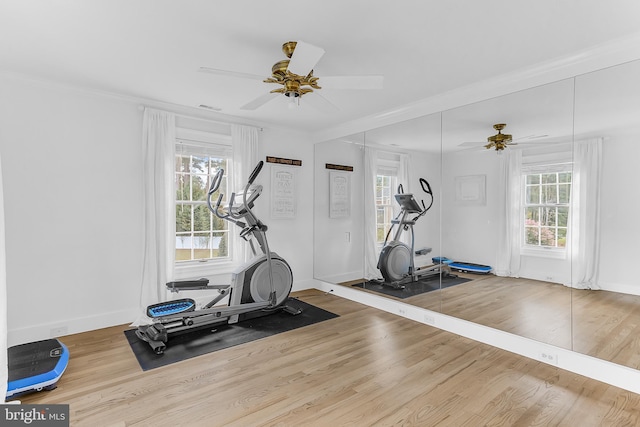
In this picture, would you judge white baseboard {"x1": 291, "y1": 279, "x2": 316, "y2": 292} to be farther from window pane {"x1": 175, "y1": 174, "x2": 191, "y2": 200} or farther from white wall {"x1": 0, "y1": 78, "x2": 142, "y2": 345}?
white wall {"x1": 0, "y1": 78, "x2": 142, "y2": 345}

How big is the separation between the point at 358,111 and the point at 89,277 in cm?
372

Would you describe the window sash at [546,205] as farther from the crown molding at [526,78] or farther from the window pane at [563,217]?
the crown molding at [526,78]

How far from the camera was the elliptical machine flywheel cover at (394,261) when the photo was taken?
415cm

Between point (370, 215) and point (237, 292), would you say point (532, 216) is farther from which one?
point (237, 292)

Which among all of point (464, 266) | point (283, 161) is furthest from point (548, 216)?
point (283, 161)

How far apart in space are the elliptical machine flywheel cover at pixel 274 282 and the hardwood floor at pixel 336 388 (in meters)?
0.73

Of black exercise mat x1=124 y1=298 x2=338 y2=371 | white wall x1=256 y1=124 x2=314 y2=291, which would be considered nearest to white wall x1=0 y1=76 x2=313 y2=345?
black exercise mat x1=124 y1=298 x2=338 y2=371

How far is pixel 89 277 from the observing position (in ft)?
11.8

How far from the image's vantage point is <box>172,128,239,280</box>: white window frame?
4.25 meters

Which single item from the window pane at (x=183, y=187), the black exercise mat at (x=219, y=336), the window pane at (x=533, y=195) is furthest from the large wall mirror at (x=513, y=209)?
the window pane at (x=183, y=187)

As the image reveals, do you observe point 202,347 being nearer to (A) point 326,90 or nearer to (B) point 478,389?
(B) point 478,389

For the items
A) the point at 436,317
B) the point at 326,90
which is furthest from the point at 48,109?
the point at 436,317

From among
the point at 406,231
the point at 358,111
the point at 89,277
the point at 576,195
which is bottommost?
the point at 89,277

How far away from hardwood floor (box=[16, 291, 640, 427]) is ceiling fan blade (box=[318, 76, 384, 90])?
7.53ft
